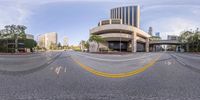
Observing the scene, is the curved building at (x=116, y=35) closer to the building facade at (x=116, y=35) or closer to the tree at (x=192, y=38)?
the building facade at (x=116, y=35)

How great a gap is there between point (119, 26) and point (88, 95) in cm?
10483

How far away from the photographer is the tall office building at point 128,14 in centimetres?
14110

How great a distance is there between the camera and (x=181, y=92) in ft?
22.7

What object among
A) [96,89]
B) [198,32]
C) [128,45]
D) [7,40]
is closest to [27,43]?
[7,40]

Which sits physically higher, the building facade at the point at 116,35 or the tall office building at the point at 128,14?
the tall office building at the point at 128,14

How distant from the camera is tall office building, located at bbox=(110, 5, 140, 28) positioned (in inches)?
5555

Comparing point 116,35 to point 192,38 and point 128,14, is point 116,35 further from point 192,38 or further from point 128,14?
point 128,14

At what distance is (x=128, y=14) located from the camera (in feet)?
480

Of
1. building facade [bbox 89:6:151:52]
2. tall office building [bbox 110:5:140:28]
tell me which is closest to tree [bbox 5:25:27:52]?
building facade [bbox 89:6:151:52]

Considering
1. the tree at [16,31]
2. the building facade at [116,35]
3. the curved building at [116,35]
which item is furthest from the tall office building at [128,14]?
the tree at [16,31]

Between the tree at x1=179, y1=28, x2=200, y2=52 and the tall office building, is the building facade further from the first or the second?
the tree at x1=179, y1=28, x2=200, y2=52

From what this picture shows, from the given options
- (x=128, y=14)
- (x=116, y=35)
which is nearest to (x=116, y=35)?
(x=116, y=35)

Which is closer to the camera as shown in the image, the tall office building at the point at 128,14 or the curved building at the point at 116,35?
the curved building at the point at 116,35

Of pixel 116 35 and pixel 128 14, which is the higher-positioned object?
pixel 128 14
